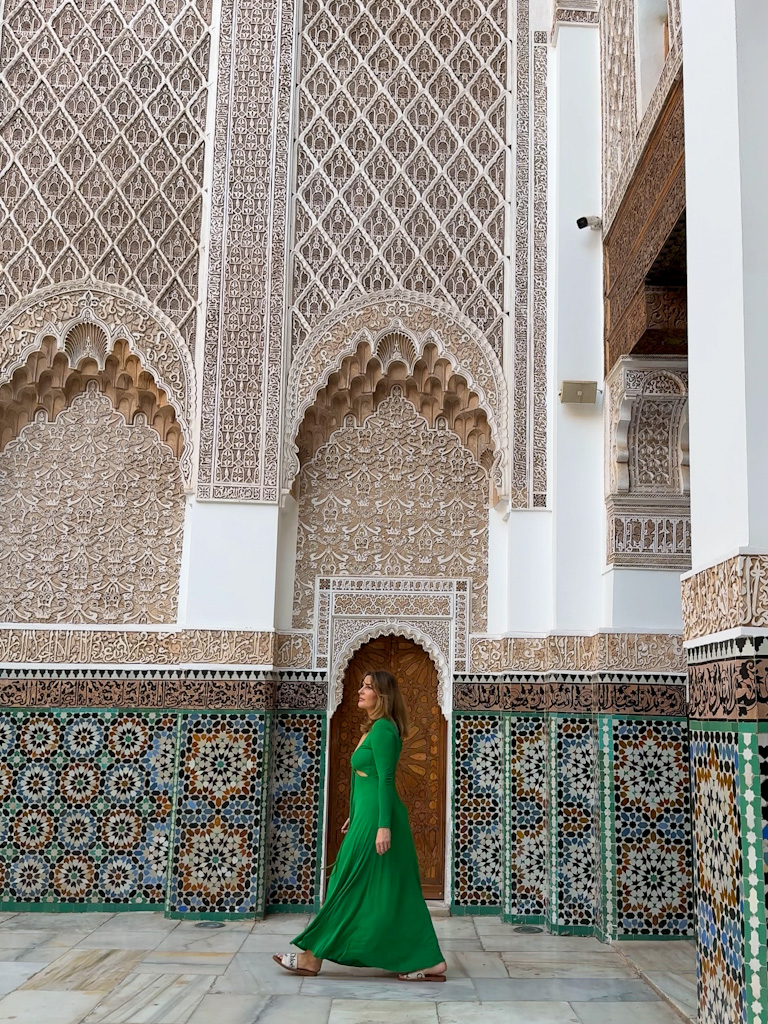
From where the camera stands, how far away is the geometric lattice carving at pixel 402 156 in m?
4.49

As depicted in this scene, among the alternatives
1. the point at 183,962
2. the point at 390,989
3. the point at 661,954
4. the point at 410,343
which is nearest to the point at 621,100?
the point at 410,343

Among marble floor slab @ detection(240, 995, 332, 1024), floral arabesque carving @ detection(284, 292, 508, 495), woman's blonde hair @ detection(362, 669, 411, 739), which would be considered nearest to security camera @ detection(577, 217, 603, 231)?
floral arabesque carving @ detection(284, 292, 508, 495)

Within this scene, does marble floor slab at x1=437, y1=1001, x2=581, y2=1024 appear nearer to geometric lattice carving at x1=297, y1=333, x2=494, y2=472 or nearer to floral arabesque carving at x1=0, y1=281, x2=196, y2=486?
geometric lattice carving at x1=297, y1=333, x2=494, y2=472

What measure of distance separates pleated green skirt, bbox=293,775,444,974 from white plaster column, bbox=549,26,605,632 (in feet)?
4.50

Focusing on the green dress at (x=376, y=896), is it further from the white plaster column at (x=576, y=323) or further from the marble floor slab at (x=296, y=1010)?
the white plaster column at (x=576, y=323)

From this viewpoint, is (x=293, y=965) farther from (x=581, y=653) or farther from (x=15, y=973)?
(x=581, y=653)

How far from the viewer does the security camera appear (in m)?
4.25

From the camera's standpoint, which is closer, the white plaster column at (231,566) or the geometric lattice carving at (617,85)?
the geometric lattice carving at (617,85)

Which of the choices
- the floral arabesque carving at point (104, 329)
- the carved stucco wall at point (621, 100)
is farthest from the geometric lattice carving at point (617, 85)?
the floral arabesque carving at point (104, 329)

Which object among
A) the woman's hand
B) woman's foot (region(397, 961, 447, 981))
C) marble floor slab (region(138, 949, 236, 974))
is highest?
the woman's hand

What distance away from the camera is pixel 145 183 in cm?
452

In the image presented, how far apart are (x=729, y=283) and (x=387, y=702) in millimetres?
1658

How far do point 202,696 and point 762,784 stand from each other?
2.64 metres

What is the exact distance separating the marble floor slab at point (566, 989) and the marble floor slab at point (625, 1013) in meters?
0.05
